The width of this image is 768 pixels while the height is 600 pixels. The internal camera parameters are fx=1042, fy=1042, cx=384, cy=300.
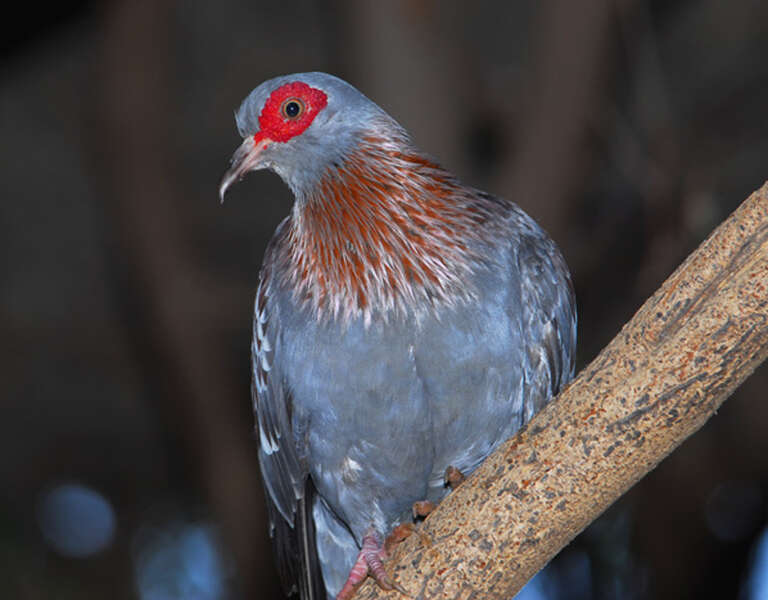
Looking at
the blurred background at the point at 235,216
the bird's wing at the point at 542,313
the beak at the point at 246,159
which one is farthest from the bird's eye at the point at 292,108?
the blurred background at the point at 235,216

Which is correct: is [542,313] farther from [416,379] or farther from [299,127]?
[299,127]

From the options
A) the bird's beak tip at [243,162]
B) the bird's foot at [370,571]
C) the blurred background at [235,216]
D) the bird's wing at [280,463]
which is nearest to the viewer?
the bird's foot at [370,571]

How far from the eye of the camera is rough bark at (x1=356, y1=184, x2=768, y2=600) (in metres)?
2.45

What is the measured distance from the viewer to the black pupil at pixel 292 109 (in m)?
3.39

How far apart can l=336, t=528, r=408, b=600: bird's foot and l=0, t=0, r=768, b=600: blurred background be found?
259 centimetres

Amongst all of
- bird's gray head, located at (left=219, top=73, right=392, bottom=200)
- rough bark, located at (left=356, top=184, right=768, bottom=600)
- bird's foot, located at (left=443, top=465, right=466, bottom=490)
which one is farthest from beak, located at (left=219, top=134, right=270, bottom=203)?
rough bark, located at (left=356, top=184, right=768, bottom=600)

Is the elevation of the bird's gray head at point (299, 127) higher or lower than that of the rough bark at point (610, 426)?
higher

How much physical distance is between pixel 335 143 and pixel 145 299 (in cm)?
311

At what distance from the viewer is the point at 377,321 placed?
3.23m

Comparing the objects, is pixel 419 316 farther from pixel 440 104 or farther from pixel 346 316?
pixel 440 104

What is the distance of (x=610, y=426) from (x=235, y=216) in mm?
5131

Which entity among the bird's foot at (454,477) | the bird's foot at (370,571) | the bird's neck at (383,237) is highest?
A: the bird's neck at (383,237)

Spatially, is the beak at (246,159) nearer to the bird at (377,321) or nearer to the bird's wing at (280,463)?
the bird at (377,321)

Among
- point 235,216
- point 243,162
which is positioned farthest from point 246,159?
point 235,216
